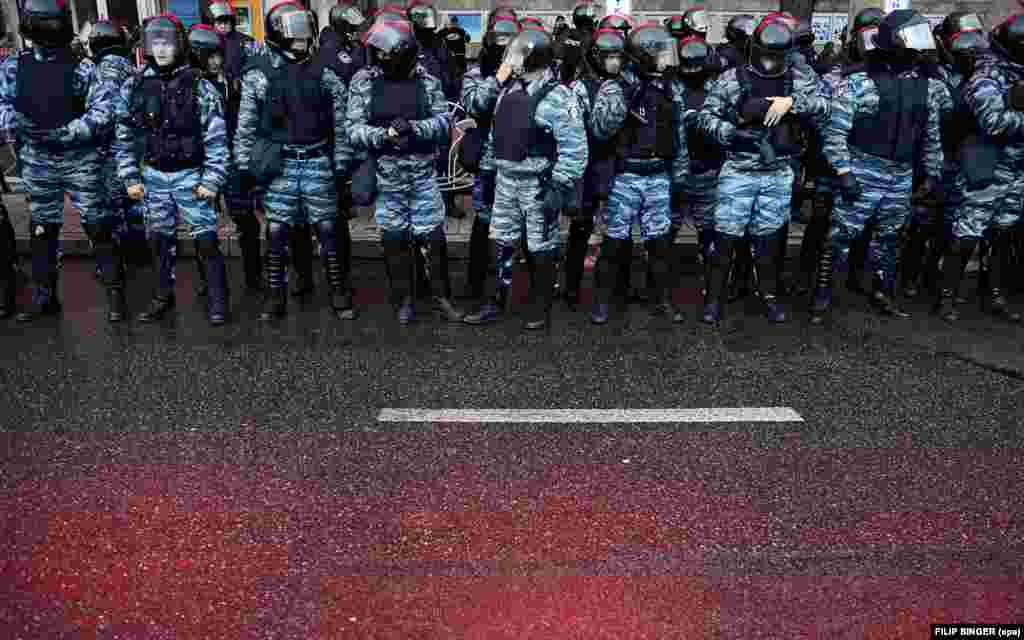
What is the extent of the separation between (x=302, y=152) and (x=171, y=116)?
922 mm

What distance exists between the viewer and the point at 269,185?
22.6 ft

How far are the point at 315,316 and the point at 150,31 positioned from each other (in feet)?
7.63

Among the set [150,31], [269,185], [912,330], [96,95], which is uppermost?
[150,31]

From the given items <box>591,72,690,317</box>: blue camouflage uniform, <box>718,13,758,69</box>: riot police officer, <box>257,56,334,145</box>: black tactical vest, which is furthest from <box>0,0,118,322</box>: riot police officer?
<box>718,13,758,69</box>: riot police officer

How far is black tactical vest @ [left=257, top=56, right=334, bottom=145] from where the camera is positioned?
6.57m

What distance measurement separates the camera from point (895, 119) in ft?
21.8

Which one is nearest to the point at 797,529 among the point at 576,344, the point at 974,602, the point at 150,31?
the point at 974,602

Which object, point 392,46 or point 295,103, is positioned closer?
point 392,46

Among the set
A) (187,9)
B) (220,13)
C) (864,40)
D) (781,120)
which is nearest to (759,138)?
(781,120)

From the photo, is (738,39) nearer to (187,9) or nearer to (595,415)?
(595,415)

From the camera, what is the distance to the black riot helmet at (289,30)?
21.3ft

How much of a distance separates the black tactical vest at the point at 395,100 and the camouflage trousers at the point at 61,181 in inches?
87.0

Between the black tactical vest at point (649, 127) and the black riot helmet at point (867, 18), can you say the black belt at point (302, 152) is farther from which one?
the black riot helmet at point (867, 18)

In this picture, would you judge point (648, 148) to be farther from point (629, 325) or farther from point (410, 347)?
point (410, 347)
